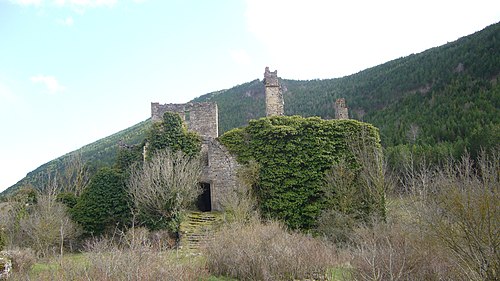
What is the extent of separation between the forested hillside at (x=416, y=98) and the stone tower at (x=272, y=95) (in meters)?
12.1

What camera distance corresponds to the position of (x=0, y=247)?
38.8 ft

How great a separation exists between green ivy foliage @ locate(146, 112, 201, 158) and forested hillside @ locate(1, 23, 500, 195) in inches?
664

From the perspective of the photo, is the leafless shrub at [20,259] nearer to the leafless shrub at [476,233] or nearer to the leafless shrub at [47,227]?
the leafless shrub at [47,227]

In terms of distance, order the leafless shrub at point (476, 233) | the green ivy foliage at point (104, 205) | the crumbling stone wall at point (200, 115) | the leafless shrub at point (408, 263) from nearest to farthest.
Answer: the leafless shrub at point (476, 233)
the leafless shrub at point (408, 263)
the green ivy foliage at point (104, 205)
the crumbling stone wall at point (200, 115)

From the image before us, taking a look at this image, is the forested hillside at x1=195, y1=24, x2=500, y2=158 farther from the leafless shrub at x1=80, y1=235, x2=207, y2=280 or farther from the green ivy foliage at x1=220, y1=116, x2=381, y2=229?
the leafless shrub at x1=80, y1=235, x2=207, y2=280

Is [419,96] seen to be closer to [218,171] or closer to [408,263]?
[218,171]

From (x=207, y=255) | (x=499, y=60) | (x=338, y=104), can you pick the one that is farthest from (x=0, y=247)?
(x=499, y=60)

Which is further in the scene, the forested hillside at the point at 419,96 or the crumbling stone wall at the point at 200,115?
the forested hillside at the point at 419,96

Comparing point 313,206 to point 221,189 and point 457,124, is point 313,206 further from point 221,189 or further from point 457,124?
point 457,124

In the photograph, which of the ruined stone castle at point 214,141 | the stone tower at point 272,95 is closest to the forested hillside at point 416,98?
the stone tower at point 272,95

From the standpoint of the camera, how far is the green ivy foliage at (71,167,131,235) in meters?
21.9

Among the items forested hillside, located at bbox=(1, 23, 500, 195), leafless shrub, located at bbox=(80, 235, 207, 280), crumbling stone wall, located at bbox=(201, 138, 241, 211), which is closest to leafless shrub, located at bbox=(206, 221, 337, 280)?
leafless shrub, located at bbox=(80, 235, 207, 280)

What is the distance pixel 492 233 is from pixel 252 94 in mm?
49048

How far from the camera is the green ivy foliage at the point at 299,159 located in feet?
64.2
